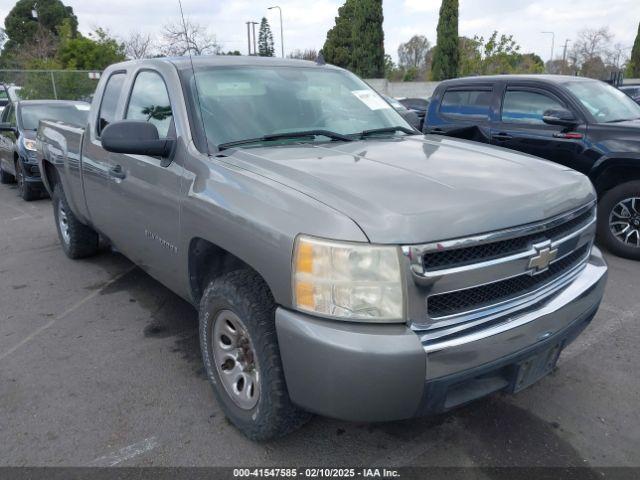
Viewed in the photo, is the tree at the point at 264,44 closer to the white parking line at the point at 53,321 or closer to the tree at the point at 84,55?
the white parking line at the point at 53,321

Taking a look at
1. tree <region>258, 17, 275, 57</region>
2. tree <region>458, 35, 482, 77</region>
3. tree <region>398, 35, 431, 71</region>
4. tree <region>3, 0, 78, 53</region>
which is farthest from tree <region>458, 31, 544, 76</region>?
tree <region>398, 35, 431, 71</region>

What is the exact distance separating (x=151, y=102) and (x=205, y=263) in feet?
4.14

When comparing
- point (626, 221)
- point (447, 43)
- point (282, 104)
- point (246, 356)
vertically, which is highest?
point (447, 43)

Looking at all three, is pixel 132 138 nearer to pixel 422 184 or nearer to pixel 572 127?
pixel 422 184

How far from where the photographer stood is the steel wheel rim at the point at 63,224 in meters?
5.50

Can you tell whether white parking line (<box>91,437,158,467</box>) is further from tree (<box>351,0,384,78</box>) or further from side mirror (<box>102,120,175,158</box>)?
tree (<box>351,0,384,78</box>)

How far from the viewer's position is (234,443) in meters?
2.66

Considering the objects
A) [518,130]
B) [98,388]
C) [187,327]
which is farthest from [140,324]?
[518,130]

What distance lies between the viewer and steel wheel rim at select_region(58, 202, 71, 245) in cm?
550

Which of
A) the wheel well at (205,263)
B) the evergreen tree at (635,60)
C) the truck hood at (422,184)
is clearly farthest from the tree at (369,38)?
the wheel well at (205,263)

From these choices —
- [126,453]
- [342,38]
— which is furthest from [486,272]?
[342,38]

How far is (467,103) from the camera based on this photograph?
6.88 metres

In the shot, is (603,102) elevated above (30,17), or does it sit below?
below

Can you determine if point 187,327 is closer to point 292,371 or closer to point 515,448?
point 292,371
